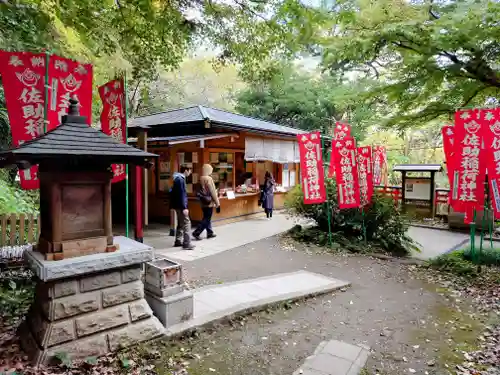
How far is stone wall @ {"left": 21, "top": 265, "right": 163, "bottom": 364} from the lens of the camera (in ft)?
10.6

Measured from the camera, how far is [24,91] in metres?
4.88

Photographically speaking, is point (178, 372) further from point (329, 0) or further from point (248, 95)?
point (248, 95)

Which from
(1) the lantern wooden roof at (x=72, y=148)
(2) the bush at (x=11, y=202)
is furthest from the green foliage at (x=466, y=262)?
(2) the bush at (x=11, y=202)

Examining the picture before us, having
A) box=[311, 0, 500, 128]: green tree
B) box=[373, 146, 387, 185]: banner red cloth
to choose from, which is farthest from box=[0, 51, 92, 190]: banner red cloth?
box=[373, 146, 387, 185]: banner red cloth

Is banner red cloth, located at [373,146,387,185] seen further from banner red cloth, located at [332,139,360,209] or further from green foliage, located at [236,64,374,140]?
banner red cloth, located at [332,139,360,209]

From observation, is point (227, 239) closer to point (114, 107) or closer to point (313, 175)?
point (313, 175)

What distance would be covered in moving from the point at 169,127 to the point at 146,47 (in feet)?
13.0

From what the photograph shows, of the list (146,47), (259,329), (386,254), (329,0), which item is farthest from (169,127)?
(259,329)

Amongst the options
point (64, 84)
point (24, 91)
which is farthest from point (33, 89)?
point (64, 84)

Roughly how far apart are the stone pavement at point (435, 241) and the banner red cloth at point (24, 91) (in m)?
9.10

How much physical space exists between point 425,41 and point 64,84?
268 inches

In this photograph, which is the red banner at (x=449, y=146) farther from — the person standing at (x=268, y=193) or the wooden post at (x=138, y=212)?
the wooden post at (x=138, y=212)

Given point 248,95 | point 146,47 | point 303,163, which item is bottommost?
point 303,163

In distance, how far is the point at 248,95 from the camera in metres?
Result: 22.7
